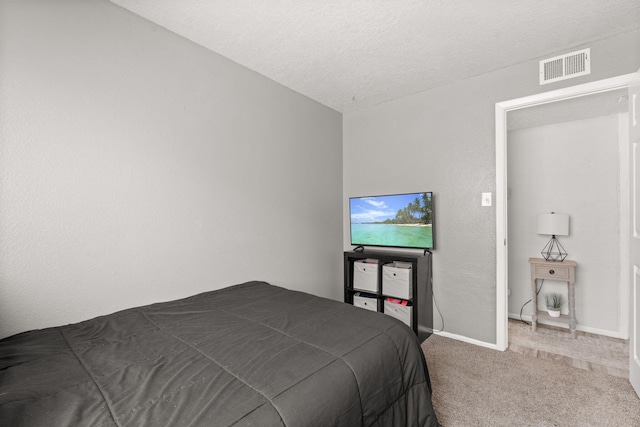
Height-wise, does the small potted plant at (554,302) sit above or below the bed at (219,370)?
below

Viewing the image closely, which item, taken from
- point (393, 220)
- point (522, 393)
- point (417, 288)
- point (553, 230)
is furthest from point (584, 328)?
point (393, 220)

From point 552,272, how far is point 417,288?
165 cm

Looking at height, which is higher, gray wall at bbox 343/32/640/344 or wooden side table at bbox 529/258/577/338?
gray wall at bbox 343/32/640/344

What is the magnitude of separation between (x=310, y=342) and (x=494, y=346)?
7.34 feet

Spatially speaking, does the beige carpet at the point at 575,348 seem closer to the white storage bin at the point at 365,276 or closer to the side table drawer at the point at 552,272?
the side table drawer at the point at 552,272

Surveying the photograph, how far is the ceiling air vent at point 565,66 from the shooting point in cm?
233

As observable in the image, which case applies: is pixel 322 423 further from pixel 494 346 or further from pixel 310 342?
pixel 494 346

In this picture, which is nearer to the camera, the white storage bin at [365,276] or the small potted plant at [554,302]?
the white storage bin at [365,276]

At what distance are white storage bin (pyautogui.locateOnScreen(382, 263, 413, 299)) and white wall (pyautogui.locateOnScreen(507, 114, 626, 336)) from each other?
173 centimetres

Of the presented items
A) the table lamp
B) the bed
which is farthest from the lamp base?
the bed

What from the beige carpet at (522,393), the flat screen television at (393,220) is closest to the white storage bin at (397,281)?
the flat screen television at (393,220)

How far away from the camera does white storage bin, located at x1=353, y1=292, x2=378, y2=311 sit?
10.2 ft

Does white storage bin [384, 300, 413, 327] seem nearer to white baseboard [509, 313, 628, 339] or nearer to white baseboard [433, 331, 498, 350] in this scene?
white baseboard [433, 331, 498, 350]

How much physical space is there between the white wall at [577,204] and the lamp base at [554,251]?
45 mm
